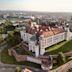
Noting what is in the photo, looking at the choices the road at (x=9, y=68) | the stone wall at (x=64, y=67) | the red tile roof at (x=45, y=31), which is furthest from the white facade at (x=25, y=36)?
the stone wall at (x=64, y=67)

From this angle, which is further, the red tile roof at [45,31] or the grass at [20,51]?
the red tile roof at [45,31]

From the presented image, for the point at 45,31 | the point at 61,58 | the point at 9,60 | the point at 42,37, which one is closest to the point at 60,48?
the point at 61,58

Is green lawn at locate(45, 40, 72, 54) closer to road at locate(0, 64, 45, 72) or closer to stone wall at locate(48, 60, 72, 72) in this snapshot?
stone wall at locate(48, 60, 72, 72)

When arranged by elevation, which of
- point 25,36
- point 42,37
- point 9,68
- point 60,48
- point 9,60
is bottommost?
point 9,68

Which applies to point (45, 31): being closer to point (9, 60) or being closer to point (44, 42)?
point (44, 42)

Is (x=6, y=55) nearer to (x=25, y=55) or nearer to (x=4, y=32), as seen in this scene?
(x=25, y=55)

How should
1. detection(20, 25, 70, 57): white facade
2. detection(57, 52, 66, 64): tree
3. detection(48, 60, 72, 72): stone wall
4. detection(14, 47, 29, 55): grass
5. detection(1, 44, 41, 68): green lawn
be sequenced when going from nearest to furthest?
detection(48, 60, 72, 72): stone wall
detection(57, 52, 66, 64): tree
detection(1, 44, 41, 68): green lawn
detection(20, 25, 70, 57): white facade
detection(14, 47, 29, 55): grass

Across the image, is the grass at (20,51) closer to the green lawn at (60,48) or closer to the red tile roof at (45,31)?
the red tile roof at (45,31)

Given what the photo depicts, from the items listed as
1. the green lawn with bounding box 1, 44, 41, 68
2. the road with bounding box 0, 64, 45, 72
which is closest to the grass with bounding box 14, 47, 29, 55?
the green lawn with bounding box 1, 44, 41, 68

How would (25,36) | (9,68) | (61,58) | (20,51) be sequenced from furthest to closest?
(25,36), (20,51), (9,68), (61,58)

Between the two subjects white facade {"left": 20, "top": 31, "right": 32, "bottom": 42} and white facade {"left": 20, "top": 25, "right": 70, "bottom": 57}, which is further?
white facade {"left": 20, "top": 31, "right": 32, "bottom": 42}

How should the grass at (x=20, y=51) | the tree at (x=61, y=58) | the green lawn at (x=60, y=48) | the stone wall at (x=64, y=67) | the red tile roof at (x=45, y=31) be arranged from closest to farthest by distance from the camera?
the stone wall at (x=64, y=67) → the tree at (x=61, y=58) → the green lawn at (x=60, y=48) → the grass at (x=20, y=51) → the red tile roof at (x=45, y=31)

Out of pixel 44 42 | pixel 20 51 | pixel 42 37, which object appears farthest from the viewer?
pixel 20 51
